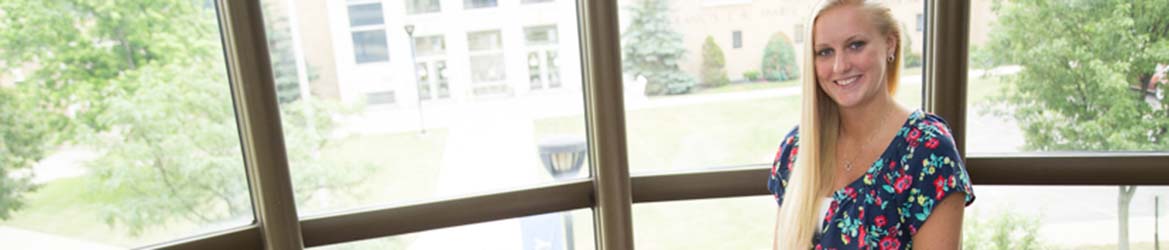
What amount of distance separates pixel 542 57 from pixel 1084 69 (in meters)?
1.91

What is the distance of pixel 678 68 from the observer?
2.76m

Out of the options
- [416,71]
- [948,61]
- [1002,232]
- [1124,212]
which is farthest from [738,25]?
[1124,212]

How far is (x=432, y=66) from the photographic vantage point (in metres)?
2.69

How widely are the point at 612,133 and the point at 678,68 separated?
378 mm

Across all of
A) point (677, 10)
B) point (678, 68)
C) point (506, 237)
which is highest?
point (677, 10)

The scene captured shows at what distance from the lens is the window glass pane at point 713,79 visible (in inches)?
106

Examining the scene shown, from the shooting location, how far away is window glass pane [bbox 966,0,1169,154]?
253 cm

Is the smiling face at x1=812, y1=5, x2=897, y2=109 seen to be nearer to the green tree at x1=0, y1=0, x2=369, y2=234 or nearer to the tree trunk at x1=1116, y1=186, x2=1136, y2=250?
the tree trunk at x1=1116, y1=186, x2=1136, y2=250

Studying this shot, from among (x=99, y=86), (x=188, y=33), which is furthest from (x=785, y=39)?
(x=99, y=86)

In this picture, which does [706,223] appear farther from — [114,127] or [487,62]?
[114,127]

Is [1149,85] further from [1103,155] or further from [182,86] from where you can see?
[182,86]

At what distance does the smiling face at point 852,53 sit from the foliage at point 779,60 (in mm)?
1011

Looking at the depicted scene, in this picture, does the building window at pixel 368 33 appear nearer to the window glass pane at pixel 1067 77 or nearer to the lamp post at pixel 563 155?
the lamp post at pixel 563 155

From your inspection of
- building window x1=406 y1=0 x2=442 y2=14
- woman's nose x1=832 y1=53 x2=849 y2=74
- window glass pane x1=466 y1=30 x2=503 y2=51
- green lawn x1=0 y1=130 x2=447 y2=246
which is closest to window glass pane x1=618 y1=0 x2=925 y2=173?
window glass pane x1=466 y1=30 x2=503 y2=51
